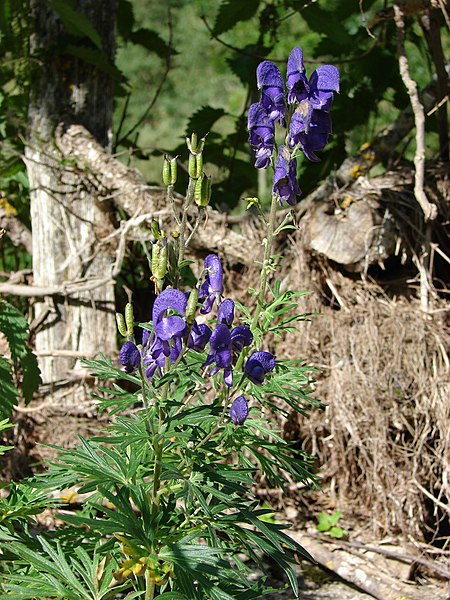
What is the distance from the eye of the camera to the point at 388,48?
3.82m

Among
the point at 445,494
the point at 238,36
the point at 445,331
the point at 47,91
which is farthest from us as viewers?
the point at 238,36

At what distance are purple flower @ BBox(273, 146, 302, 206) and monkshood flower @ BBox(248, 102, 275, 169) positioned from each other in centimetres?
3

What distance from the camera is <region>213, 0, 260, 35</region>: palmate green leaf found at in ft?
11.7

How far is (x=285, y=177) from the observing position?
5.63ft

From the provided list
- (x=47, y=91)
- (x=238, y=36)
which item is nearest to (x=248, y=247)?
(x=47, y=91)

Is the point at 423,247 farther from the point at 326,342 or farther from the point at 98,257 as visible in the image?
the point at 98,257

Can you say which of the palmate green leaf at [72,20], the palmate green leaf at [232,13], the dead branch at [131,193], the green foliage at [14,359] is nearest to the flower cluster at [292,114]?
the green foliage at [14,359]

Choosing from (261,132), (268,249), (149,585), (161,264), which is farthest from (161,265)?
(149,585)

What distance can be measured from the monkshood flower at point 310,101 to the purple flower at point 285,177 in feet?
0.11

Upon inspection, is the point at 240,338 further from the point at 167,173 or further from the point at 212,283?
the point at 167,173

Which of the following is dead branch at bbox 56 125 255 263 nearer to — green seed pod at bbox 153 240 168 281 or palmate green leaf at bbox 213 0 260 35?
palmate green leaf at bbox 213 0 260 35

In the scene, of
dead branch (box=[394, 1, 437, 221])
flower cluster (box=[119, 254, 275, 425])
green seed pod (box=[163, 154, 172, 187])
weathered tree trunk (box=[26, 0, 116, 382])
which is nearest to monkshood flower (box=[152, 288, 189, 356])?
flower cluster (box=[119, 254, 275, 425])

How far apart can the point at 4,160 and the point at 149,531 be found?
2474 millimetres

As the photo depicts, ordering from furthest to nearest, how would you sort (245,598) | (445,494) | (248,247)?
(248,247), (445,494), (245,598)
